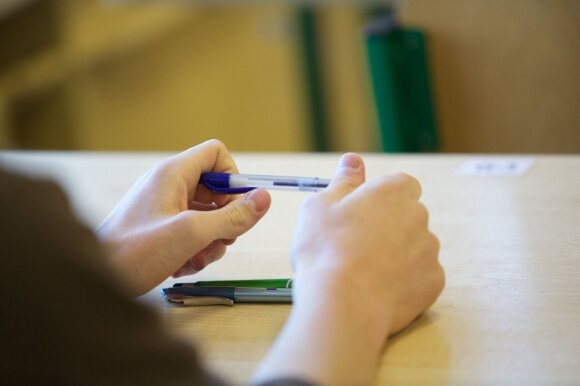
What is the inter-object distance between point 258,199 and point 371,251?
20cm

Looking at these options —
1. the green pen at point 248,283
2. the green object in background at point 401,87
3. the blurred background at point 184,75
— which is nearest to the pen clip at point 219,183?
the green pen at point 248,283

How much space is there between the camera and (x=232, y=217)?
0.86 meters

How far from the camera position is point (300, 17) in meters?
3.79

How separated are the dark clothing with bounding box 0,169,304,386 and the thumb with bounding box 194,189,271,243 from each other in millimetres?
345

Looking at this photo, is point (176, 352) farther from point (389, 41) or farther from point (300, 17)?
point (300, 17)

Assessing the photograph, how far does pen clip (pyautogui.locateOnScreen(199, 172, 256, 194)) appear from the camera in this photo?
0.93 metres

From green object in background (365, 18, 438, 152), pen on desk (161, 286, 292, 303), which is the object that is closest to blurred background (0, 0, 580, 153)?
green object in background (365, 18, 438, 152)

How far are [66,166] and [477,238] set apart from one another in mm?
801

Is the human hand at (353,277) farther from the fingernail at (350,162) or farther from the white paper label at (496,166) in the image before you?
the white paper label at (496,166)

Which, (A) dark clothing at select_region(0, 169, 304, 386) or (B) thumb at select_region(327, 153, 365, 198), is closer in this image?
(A) dark clothing at select_region(0, 169, 304, 386)

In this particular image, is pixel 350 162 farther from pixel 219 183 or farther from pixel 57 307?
pixel 57 307

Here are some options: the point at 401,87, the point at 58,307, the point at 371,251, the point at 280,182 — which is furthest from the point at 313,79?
the point at 58,307

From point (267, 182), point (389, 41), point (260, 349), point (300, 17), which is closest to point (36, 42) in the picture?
point (300, 17)

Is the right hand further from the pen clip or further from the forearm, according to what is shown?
the pen clip
